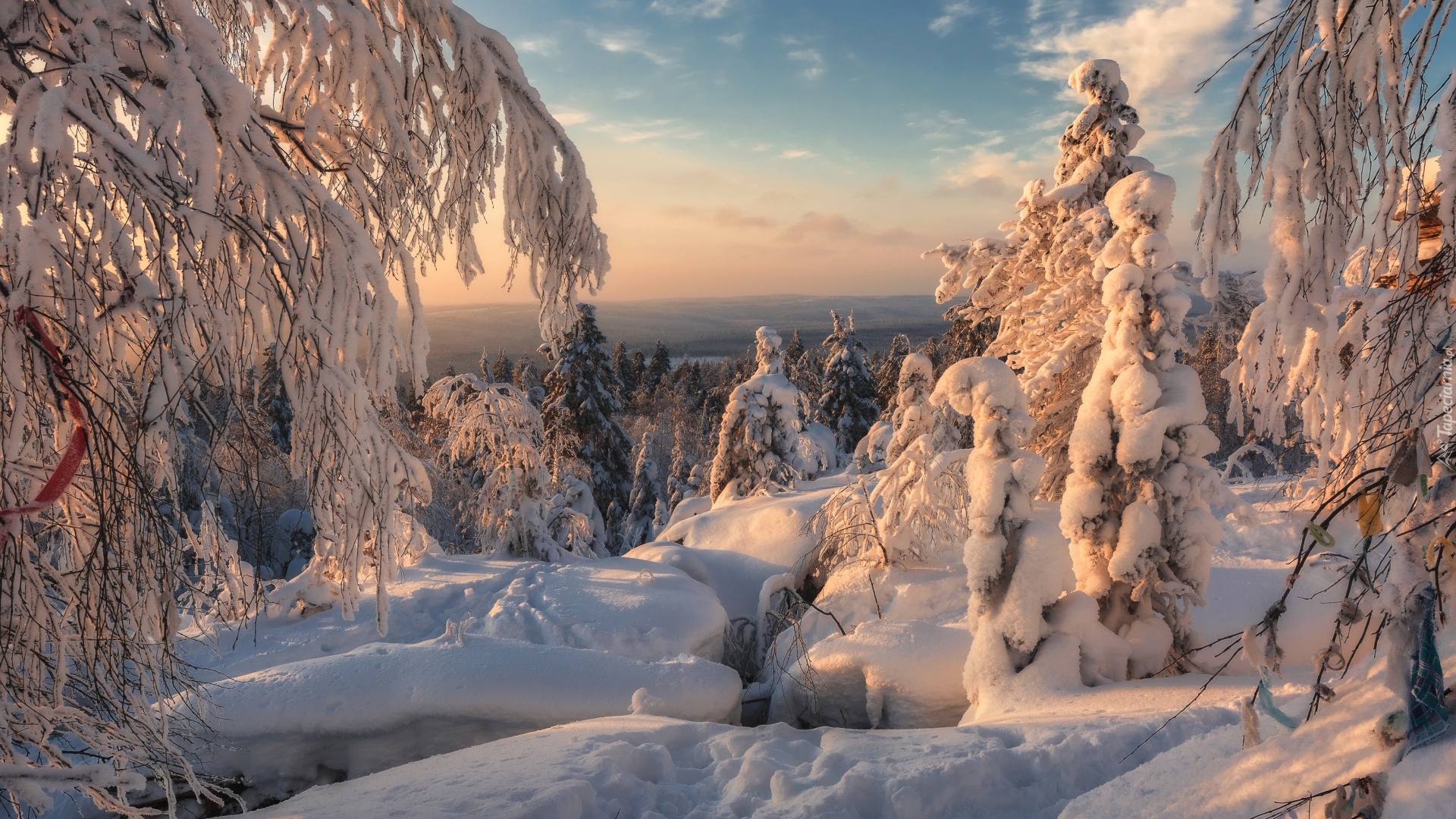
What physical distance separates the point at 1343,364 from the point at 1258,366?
4836mm

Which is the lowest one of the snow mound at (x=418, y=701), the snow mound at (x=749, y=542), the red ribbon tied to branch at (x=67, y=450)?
the snow mound at (x=749, y=542)

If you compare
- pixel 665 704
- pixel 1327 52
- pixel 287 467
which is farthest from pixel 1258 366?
pixel 665 704

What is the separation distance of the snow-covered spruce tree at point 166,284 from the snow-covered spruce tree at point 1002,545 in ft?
16.2

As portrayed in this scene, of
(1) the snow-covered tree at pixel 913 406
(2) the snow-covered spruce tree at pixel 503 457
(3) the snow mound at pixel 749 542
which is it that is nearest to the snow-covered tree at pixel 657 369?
(2) the snow-covered spruce tree at pixel 503 457

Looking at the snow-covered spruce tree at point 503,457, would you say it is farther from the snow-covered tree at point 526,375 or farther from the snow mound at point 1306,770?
the snow-covered tree at point 526,375

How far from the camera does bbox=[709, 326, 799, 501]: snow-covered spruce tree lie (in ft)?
67.7

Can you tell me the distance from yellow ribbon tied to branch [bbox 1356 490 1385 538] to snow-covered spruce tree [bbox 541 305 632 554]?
22.9 meters

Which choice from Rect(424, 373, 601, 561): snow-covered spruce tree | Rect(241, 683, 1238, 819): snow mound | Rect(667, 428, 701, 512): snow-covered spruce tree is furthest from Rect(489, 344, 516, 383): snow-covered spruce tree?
Rect(241, 683, 1238, 819): snow mound

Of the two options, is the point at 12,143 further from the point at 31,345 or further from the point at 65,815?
the point at 65,815

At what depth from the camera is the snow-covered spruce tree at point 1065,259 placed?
30.9ft

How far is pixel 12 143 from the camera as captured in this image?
71.5 inches

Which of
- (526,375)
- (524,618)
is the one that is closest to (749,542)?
(524,618)

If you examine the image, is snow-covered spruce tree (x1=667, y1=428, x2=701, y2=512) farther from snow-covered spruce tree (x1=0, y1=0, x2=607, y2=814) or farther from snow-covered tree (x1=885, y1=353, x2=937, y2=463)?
snow-covered spruce tree (x1=0, y1=0, x2=607, y2=814)

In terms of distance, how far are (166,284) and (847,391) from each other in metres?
34.3
